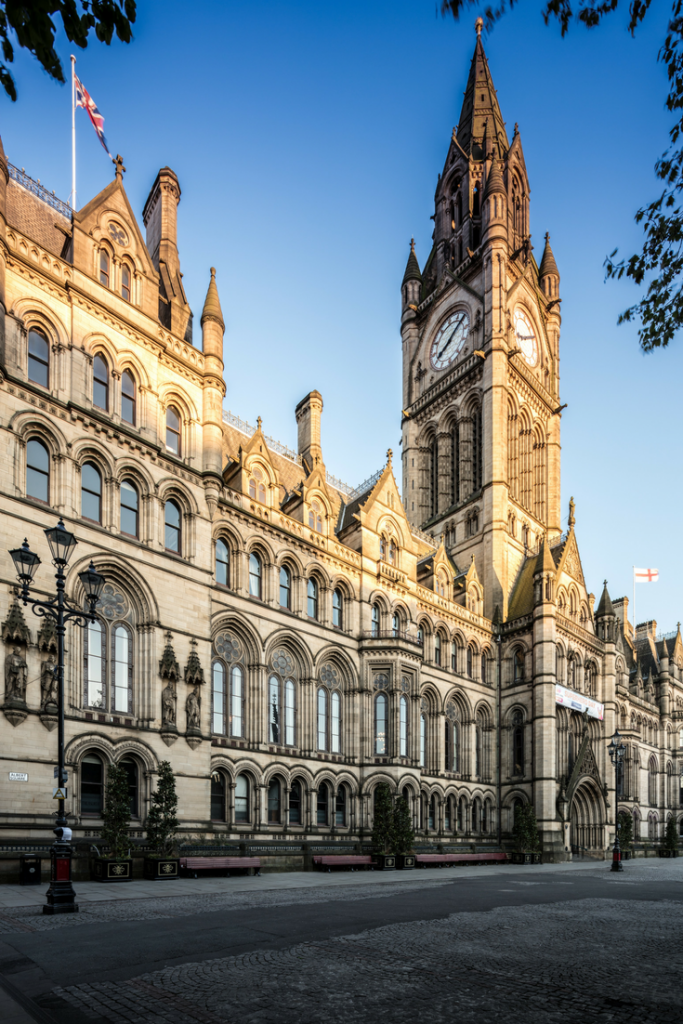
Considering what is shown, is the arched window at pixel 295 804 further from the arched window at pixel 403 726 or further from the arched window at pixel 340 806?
the arched window at pixel 403 726

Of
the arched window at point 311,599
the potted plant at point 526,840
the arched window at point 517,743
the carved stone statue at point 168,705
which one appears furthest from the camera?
the arched window at point 517,743

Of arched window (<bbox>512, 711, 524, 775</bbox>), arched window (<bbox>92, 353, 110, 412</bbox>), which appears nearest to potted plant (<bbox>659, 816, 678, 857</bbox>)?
arched window (<bbox>512, 711, 524, 775</bbox>)

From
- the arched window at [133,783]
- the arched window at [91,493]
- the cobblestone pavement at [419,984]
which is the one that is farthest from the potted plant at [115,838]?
the cobblestone pavement at [419,984]

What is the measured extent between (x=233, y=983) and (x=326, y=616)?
27656 millimetres

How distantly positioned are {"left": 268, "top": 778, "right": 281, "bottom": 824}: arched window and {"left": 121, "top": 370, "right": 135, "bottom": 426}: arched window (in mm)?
16226

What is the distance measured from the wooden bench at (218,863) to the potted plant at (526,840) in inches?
812

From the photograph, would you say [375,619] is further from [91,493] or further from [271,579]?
[91,493]

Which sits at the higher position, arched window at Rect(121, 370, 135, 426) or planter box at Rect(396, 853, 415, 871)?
arched window at Rect(121, 370, 135, 426)

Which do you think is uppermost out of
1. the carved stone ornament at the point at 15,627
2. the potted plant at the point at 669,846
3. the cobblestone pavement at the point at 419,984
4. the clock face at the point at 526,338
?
the clock face at the point at 526,338

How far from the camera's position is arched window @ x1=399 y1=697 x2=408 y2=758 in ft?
126

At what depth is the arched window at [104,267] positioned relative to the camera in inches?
1164

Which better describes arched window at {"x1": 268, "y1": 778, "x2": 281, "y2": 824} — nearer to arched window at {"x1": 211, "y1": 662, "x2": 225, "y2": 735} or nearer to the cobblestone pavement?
arched window at {"x1": 211, "y1": 662, "x2": 225, "y2": 735}

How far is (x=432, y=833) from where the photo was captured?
41.8 m

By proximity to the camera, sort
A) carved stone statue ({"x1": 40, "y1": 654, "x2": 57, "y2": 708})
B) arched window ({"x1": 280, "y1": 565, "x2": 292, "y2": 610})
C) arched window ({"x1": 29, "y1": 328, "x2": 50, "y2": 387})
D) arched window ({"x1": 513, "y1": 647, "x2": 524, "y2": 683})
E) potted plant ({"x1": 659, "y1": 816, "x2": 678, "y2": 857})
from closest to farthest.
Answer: carved stone statue ({"x1": 40, "y1": 654, "x2": 57, "y2": 708}) → arched window ({"x1": 29, "y1": 328, "x2": 50, "y2": 387}) → arched window ({"x1": 280, "y1": 565, "x2": 292, "y2": 610}) → arched window ({"x1": 513, "y1": 647, "x2": 524, "y2": 683}) → potted plant ({"x1": 659, "y1": 816, "x2": 678, "y2": 857})
